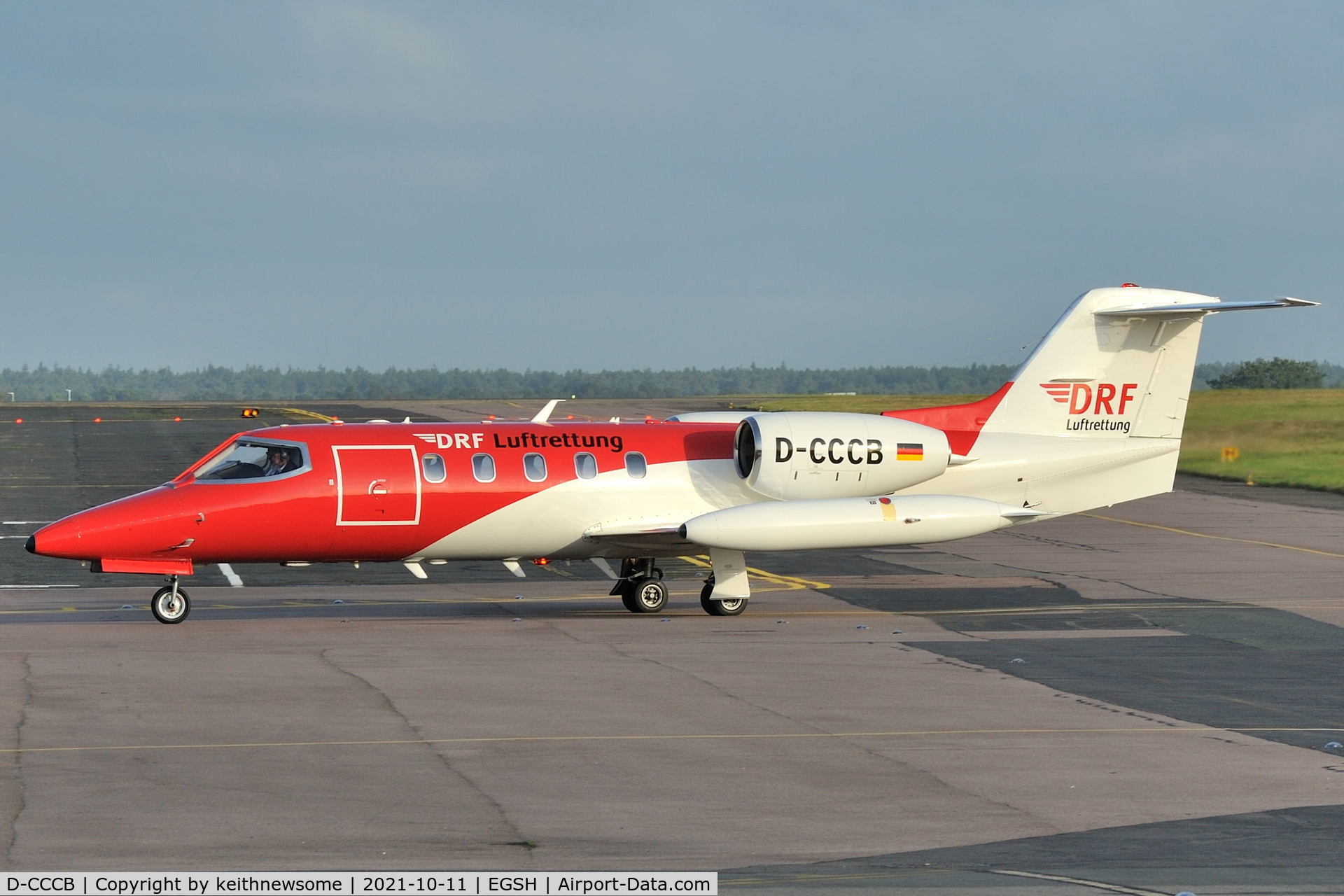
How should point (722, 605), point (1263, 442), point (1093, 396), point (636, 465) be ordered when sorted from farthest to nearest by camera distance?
point (1263, 442), point (1093, 396), point (636, 465), point (722, 605)

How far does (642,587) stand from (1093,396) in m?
8.59

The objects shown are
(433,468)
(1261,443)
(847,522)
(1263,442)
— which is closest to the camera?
(433,468)

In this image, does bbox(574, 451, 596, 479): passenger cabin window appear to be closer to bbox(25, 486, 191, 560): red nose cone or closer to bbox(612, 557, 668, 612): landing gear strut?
bbox(612, 557, 668, 612): landing gear strut

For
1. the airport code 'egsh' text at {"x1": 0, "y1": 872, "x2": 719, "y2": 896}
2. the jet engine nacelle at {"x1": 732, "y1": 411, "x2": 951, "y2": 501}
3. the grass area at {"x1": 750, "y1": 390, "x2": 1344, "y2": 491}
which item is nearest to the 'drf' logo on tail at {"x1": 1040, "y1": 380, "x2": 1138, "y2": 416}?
the jet engine nacelle at {"x1": 732, "y1": 411, "x2": 951, "y2": 501}

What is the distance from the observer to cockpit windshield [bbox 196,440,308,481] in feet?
74.9

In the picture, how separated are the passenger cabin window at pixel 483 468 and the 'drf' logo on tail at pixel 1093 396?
9.72 m

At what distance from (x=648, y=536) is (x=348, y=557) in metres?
4.47

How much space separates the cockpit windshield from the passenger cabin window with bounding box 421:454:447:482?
1.71 m

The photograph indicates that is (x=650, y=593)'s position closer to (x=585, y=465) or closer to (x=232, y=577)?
(x=585, y=465)

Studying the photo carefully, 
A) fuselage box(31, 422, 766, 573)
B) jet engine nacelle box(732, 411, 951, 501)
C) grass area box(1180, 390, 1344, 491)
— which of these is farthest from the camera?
grass area box(1180, 390, 1344, 491)

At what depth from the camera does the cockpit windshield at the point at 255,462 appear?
2283cm

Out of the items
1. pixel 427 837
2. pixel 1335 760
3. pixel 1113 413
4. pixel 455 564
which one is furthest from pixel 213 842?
pixel 455 564

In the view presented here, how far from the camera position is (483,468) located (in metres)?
23.7

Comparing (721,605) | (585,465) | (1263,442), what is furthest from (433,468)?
(1263,442)
